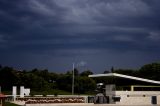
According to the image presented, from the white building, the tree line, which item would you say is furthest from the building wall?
the tree line

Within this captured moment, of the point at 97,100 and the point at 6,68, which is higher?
the point at 6,68

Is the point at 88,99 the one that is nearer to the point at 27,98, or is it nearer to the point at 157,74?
the point at 27,98

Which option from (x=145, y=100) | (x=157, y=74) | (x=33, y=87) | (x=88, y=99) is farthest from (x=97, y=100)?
(x=157, y=74)

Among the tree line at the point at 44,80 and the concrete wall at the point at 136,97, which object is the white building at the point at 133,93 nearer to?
the concrete wall at the point at 136,97

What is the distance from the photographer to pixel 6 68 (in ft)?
226

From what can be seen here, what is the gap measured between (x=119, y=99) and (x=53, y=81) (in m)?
29.2

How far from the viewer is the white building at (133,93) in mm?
48219

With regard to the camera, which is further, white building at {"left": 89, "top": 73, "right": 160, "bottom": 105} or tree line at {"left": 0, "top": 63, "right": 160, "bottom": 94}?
tree line at {"left": 0, "top": 63, "right": 160, "bottom": 94}

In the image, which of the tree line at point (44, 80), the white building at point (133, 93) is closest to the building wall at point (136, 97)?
the white building at point (133, 93)

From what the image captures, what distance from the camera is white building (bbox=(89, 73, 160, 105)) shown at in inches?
1898

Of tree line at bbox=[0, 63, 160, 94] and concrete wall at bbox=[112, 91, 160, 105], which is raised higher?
tree line at bbox=[0, 63, 160, 94]

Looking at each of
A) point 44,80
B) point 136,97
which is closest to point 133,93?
point 136,97

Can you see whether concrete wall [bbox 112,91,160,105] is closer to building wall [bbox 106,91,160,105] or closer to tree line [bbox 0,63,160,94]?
building wall [bbox 106,91,160,105]

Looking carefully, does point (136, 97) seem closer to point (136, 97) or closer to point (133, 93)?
point (136, 97)
